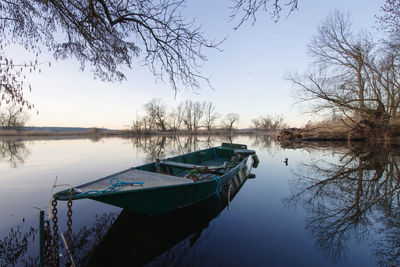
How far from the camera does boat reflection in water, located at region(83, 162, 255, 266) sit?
2695 mm

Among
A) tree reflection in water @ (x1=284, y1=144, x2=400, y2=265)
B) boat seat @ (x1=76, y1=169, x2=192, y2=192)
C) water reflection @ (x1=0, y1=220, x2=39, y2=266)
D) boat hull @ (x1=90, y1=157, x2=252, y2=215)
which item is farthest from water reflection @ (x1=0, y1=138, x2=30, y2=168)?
tree reflection in water @ (x1=284, y1=144, x2=400, y2=265)

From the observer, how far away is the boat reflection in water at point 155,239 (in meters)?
2.70

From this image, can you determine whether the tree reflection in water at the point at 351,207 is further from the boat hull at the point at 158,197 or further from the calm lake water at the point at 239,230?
the boat hull at the point at 158,197

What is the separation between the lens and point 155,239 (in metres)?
3.23

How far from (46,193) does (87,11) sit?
5.54m

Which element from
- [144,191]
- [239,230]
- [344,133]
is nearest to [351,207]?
[239,230]

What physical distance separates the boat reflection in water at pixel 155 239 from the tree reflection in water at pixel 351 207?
229 centimetres

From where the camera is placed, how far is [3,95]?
112 inches

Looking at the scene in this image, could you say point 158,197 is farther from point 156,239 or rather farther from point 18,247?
point 18,247

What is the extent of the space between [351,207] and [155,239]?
4.86m

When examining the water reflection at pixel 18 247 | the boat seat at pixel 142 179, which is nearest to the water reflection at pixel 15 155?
the water reflection at pixel 18 247

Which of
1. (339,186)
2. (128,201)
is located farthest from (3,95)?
(339,186)

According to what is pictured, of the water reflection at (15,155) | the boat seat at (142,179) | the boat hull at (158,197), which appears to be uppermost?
the boat seat at (142,179)

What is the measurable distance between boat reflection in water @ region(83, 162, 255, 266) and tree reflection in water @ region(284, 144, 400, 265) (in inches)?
90.1
